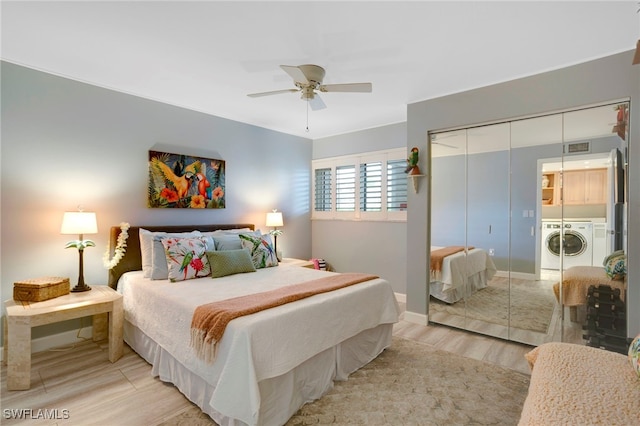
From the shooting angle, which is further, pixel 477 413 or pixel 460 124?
pixel 460 124

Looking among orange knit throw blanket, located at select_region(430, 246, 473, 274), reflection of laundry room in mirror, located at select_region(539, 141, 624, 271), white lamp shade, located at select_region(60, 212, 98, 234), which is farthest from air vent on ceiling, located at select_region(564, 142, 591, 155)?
white lamp shade, located at select_region(60, 212, 98, 234)

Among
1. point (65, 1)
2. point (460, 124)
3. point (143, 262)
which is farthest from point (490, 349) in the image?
point (65, 1)

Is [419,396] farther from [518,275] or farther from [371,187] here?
[371,187]

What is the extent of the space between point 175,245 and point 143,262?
1.42 feet

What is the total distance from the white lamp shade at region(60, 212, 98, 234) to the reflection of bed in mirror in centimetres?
355

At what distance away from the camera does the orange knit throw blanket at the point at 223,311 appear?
1912 millimetres

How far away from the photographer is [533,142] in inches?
119

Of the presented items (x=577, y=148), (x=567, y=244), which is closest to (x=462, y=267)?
(x=567, y=244)

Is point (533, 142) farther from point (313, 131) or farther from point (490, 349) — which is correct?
point (313, 131)

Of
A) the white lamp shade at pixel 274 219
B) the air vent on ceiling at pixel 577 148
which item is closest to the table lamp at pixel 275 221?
the white lamp shade at pixel 274 219

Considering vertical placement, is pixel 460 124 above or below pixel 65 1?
below

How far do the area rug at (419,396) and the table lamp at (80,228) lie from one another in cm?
170

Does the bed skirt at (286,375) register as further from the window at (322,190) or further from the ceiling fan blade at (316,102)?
the window at (322,190)

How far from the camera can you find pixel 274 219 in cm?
474
